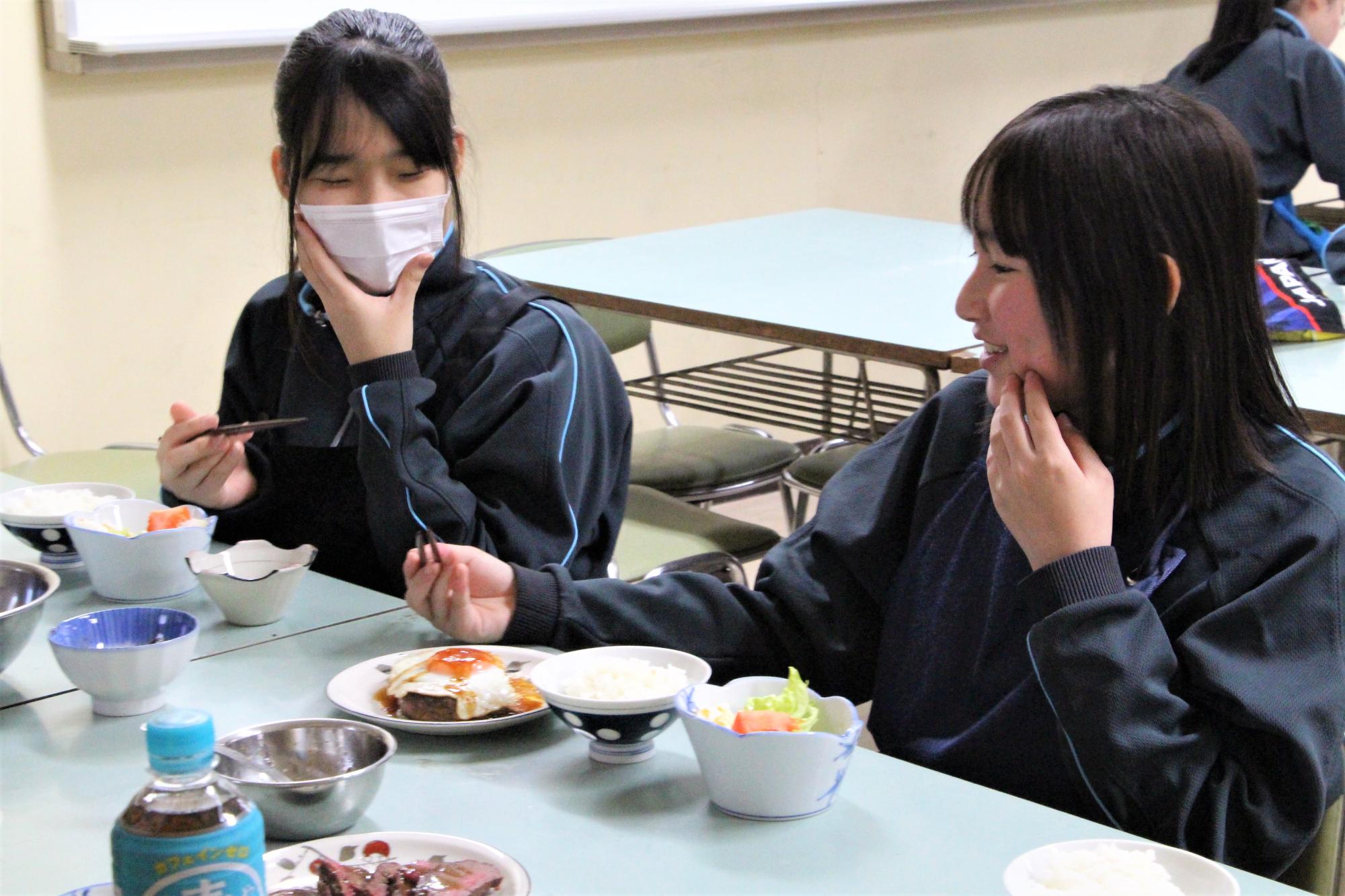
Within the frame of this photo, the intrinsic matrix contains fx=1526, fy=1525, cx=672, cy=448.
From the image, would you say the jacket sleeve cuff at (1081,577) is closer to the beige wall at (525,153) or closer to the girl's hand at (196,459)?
the girl's hand at (196,459)

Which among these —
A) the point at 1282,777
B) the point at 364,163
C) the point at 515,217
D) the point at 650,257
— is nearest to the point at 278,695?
the point at 364,163

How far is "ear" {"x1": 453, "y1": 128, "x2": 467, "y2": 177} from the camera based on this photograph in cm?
157

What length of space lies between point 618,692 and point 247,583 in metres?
0.41

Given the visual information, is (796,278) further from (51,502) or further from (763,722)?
(763,722)

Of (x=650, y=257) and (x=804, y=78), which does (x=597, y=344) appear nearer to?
(x=650, y=257)

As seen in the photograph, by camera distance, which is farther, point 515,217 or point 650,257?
point 515,217

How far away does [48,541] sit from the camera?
146 centimetres

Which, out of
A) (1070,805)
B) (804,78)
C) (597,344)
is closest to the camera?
(1070,805)

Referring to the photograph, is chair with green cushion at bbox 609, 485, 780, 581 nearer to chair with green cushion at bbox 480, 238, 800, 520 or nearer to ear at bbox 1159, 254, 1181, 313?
chair with green cushion at bbox 480, 238, 800, 520

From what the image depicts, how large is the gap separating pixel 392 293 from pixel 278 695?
0.47 meters

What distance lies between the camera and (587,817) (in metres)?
0.96

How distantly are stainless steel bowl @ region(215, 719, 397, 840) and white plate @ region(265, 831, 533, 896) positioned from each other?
21 mm

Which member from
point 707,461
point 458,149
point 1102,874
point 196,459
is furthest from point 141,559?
point 707,461

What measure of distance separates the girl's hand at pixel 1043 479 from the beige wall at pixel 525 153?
230cm
